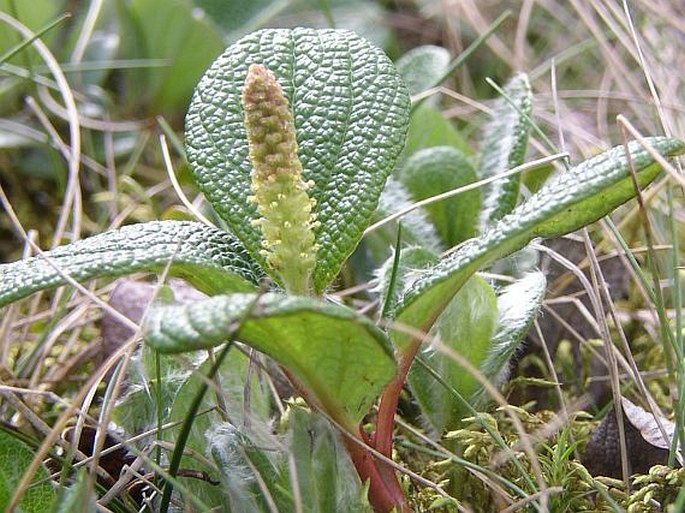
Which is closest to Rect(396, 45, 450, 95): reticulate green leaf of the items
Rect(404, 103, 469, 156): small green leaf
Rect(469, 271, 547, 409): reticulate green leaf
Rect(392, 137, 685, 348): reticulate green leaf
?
Rect(404, 103, 469, 156): small green leaf

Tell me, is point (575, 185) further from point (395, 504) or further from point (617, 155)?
point (395, 504)

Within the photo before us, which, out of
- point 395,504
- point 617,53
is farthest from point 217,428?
point 617,53

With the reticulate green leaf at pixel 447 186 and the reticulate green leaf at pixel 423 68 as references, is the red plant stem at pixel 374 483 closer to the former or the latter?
the reticulate green leaf at pixel 447 186

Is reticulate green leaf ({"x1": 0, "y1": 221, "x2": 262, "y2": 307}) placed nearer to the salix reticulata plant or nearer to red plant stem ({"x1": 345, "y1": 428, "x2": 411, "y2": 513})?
the salix reticulata plant

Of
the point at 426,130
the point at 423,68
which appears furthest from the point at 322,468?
the point at 423,68

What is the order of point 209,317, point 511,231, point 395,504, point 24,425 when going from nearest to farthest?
point 209,317
point 511,231
point 395,504
point 24,425

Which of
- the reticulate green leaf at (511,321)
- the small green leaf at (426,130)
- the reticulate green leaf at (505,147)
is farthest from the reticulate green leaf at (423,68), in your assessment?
the reticulate green leaf at (511,321)

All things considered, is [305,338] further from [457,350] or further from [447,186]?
[447,186]

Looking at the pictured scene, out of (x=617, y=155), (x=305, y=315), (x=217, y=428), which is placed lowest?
(x=217, y=428)
